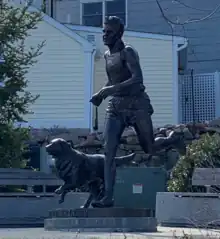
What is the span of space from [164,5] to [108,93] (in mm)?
17104

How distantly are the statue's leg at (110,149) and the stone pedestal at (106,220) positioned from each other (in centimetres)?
26

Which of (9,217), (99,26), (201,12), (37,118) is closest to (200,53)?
(201,12)

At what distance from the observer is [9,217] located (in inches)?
540

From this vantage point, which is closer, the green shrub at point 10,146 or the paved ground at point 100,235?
the paved ground at point 100,235

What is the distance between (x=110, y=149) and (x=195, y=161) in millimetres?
2871

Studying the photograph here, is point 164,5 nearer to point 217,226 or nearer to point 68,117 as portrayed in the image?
point 68,117

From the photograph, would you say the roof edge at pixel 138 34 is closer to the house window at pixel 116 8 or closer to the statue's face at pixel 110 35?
the house window at pixel 116 8

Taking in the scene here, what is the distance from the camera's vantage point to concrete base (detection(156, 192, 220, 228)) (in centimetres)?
1265

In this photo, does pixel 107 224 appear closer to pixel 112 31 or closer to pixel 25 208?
pixel 112 31

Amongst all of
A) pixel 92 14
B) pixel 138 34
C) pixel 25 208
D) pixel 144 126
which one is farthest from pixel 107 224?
pixel 92 14

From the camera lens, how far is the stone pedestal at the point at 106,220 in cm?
1095

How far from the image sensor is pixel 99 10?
29.1m

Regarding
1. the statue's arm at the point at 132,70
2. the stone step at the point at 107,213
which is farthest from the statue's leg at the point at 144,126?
→ the stone step at the point at 107,213

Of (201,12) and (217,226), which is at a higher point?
(201,12)
